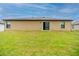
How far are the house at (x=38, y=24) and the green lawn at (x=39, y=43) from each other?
77 millimetres

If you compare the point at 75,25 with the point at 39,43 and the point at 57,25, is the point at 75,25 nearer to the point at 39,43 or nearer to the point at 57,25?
the point at 57,25

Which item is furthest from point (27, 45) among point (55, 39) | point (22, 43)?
point (55, 39)

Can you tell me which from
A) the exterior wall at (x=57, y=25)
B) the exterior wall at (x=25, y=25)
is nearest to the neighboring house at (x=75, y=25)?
the exterior wall at (x=57, y=25)

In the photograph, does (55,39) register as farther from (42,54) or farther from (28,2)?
(28,2)

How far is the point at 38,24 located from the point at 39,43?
0.29m

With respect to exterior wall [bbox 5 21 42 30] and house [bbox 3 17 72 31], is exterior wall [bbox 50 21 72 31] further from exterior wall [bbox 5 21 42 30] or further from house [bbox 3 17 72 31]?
exterior wall [bbox 5 21 42 30]

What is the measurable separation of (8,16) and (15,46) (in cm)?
47

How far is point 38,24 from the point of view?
5.50 metres

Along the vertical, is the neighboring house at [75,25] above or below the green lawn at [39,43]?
above

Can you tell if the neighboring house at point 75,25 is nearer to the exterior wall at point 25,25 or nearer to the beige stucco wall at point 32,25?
the beige stucco wall at point 32,25

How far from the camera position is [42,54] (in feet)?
17.7

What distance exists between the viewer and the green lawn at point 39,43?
213 inches

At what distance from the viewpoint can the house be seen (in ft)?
17.9

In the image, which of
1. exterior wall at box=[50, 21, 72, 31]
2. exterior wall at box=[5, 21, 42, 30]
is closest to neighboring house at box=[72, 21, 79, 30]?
exterior wall at box=[50, 21, 72, 31]
